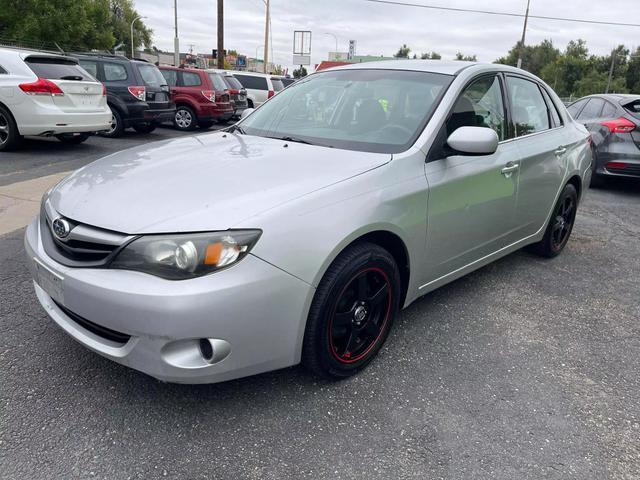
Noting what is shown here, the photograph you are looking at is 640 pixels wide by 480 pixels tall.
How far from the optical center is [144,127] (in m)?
12.1

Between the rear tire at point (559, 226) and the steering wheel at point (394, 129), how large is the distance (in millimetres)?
2059

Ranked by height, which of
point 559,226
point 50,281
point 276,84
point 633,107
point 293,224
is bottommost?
point 559,226

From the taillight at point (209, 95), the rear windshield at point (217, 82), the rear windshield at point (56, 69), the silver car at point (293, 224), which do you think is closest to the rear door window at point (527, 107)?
the silver car at point (293, 224)

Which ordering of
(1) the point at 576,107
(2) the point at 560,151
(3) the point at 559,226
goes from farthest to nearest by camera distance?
1. (1) the point at 576,107
2. (3) the point at 559,226
3. (2) the point at 560,151

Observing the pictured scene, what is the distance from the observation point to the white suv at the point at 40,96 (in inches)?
309

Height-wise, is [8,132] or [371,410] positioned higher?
[8,132]

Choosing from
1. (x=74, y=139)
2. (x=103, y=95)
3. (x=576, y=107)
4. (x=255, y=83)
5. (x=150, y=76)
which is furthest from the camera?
(x=255, y=83)

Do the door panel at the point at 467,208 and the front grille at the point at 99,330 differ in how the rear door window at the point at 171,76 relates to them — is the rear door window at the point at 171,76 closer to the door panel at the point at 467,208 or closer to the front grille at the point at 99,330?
the door panel at the point at 467,208

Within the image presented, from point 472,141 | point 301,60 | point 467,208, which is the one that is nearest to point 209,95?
point 467,208

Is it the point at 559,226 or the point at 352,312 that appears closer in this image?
the point at 352,312

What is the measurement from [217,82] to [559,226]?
11.5 m

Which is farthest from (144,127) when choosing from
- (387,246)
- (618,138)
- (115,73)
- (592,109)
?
(387,246)

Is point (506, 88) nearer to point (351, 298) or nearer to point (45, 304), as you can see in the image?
point (351, 298)

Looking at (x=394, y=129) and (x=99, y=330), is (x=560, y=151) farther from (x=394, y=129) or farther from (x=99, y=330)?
(x=99, y=330)
